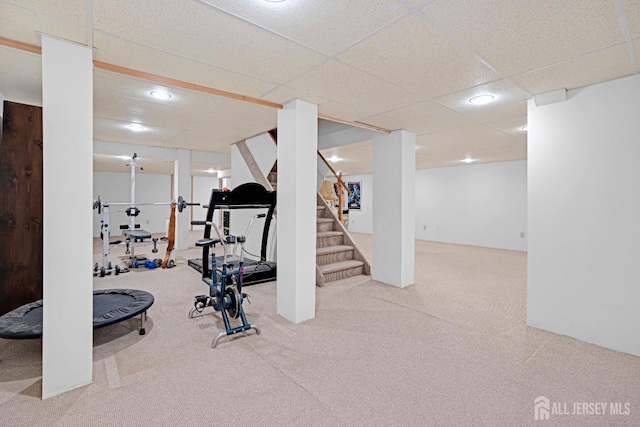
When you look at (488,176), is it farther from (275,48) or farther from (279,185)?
(275,48)

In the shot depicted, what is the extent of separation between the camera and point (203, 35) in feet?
6.23

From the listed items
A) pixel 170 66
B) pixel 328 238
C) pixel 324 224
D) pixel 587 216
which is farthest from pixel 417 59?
pixel 324 224

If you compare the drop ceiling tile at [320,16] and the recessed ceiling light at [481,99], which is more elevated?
the recessed ceiling light at [481,99]

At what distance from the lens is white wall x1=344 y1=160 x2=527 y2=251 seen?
7820 mm

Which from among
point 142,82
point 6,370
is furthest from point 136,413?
point 142,82

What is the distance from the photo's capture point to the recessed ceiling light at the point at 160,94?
3.10 meters

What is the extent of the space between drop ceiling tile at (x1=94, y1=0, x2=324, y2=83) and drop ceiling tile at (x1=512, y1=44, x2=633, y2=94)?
1.78m

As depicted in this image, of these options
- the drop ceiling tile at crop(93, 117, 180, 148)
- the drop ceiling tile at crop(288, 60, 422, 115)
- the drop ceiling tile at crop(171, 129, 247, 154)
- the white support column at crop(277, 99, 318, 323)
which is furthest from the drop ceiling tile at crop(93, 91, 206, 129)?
the drop ceiling tile at crop(288, 60, 422, 115)

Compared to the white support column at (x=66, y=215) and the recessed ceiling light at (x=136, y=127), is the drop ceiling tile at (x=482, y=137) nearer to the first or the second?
the white support column at (x=66, y=215)

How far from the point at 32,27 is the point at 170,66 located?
2.53ft

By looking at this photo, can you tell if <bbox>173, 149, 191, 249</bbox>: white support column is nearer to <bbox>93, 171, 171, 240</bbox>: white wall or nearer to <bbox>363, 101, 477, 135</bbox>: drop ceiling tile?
<bbox>93, 171, 171, 240</bbox>: white wall

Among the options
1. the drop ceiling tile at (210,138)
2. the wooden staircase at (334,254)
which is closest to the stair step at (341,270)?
the wooden staircase at (334,254)

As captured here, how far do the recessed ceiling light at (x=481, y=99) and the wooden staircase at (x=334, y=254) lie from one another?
2862 mm

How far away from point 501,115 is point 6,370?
515 centimetres
